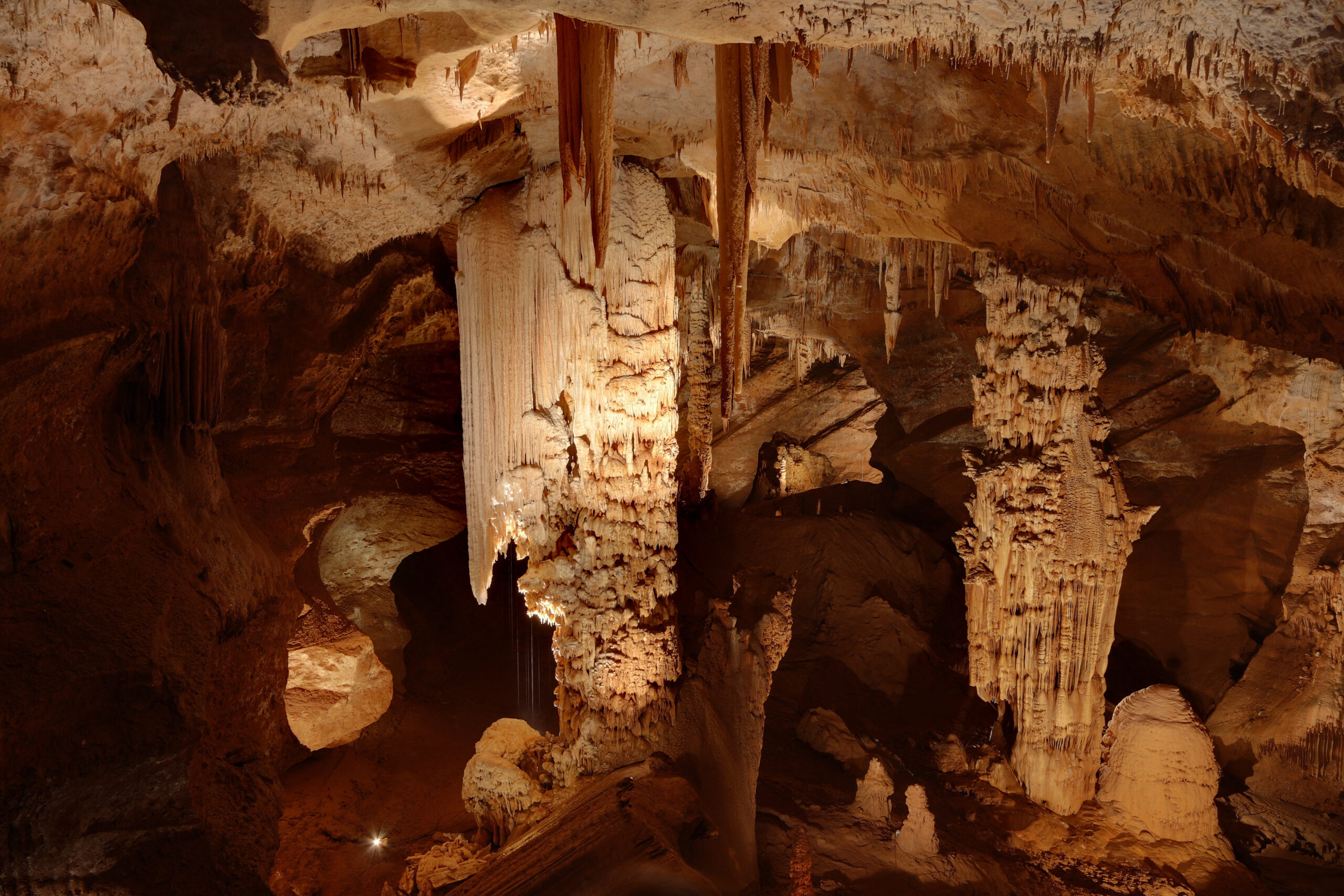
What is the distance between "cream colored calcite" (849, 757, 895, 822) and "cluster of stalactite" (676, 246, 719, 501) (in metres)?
4.55

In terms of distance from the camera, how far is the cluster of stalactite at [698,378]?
384 inches

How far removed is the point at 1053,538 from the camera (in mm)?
6672

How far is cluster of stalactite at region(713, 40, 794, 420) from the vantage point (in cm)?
413

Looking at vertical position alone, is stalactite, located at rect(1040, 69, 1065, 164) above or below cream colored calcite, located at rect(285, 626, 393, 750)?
above

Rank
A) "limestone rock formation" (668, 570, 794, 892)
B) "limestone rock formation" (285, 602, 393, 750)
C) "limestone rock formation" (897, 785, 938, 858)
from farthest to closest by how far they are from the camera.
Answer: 1. "limestone rock formation" (285, 602, 393, 750)
2. "limestone rock formation" (897, 785, 938, 858)
3. "limestone rock formation" (668, 570, 794, 892)

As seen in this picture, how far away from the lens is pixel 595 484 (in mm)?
5852

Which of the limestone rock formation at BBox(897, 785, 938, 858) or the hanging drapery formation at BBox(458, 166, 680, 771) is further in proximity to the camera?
the limestone rock formation at BBox(897, 785, 938, 858)

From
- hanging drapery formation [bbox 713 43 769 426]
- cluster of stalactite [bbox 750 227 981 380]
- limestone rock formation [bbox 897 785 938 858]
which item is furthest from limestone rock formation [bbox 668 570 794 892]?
cluster of stalactite [bbox 750 227 981 380]

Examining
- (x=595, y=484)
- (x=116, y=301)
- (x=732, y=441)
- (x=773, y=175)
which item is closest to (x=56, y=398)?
(x=116, y=301)

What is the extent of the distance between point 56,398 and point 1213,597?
1022 cm

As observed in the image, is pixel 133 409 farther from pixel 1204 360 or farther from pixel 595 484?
pixel 1204 360

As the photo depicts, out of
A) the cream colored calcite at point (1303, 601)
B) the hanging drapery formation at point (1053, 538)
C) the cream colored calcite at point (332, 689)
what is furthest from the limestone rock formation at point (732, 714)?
the cream colored calcite at point (1303, 601)

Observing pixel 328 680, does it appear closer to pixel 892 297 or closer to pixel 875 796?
pixel 875 796

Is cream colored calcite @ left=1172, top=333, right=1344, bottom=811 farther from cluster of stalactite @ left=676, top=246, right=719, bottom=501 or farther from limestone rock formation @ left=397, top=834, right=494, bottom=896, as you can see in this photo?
limestone rock formation @ left=397, top=834, right=494, bottom=896
